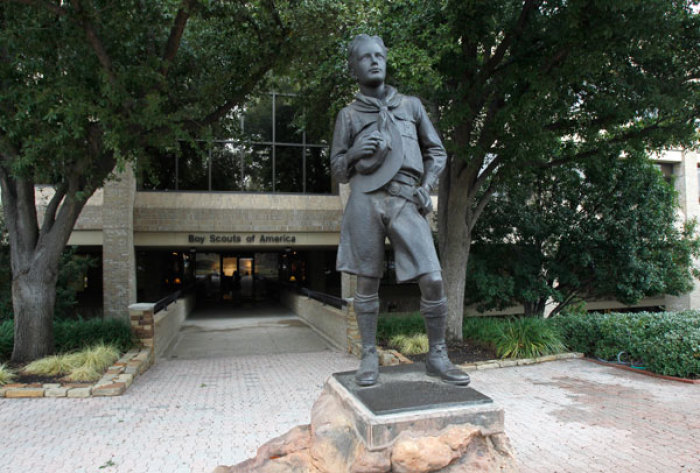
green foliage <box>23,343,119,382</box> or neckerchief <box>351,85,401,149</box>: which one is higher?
neckerchief <box>351,85,401,149</box>

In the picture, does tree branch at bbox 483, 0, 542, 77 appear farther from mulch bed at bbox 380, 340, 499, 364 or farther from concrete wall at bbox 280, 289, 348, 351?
concrete wall at bbox 280, 289, 348, 351

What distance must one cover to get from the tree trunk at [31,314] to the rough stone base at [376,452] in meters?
6.92

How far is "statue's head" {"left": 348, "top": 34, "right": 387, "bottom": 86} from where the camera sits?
4.05m

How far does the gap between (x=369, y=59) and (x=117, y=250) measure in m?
13.2

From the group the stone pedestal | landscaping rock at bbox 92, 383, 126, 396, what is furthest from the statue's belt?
landscaping rock at bbox 92, 383, 126, 396

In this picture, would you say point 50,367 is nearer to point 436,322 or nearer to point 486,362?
point 436,322

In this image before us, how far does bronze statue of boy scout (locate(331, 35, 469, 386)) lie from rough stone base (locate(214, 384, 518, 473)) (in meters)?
0.43

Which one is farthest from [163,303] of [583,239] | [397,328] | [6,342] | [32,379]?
[583,239]

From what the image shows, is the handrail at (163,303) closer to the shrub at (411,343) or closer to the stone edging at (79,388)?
the stone edging at (79,388)

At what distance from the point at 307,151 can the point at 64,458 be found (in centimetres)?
1443

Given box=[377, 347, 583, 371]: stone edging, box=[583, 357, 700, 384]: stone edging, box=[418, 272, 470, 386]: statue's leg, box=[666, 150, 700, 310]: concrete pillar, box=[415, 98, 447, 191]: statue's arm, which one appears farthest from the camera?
box=[666, 150, 700, 310]: concrete pillar

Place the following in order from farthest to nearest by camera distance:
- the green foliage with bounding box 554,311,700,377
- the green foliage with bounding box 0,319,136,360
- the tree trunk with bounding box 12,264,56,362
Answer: the green foliage with bounding box 0,319,136,360
the tree trunk with bounding box 12,264,56,362
the green foliage with bounding box 554,311,700,377

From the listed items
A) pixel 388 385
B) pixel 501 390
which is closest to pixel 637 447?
pixel 501 390

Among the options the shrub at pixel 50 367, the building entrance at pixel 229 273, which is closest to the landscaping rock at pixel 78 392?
the shrub at pixel 50 367
